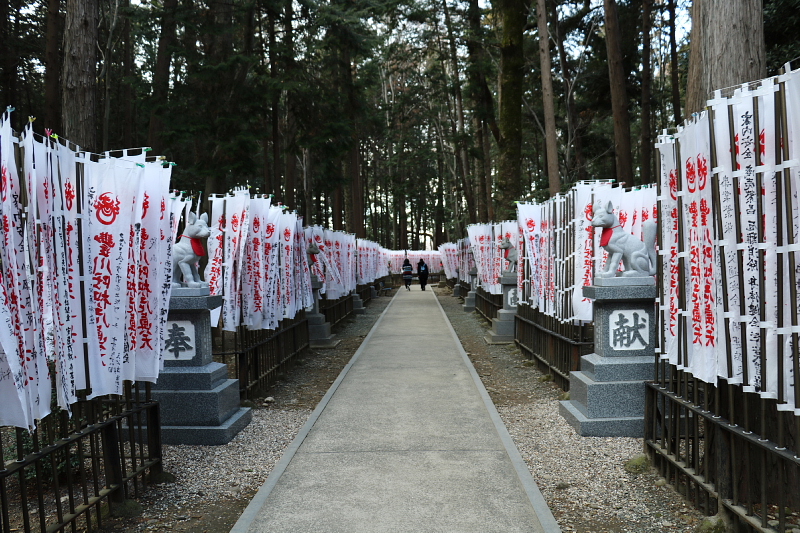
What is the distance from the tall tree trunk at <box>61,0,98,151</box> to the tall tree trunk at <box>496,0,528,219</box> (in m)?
11.5

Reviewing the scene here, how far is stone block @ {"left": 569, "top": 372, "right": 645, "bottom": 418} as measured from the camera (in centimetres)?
670

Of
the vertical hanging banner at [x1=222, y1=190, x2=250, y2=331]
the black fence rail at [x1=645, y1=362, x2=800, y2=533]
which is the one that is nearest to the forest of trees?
the vertical hanging banner at [x1=222, y1=190, x2=250, y2=331]

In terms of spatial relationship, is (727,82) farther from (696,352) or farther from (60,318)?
(60,318)

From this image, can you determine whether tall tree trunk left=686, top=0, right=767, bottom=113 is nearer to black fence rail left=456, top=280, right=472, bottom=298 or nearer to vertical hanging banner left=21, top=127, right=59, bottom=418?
vertical hanging banner left=21, top=127, right=59, bottom=418

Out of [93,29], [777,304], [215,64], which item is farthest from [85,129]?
[777,304]

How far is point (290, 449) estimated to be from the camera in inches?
251

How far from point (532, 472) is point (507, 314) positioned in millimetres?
9165

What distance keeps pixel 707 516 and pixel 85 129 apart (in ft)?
26.7

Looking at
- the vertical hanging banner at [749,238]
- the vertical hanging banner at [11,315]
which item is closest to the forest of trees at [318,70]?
the vertical hanging banner at [749,238]

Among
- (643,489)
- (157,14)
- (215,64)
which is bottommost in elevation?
(643,489)

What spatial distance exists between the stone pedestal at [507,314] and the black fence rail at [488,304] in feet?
3.70

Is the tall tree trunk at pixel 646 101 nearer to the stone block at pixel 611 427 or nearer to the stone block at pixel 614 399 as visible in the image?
the stone block at pixel 614 399

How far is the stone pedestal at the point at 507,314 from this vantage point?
1465cm

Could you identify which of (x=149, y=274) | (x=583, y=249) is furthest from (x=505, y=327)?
(x=149, y=274)
